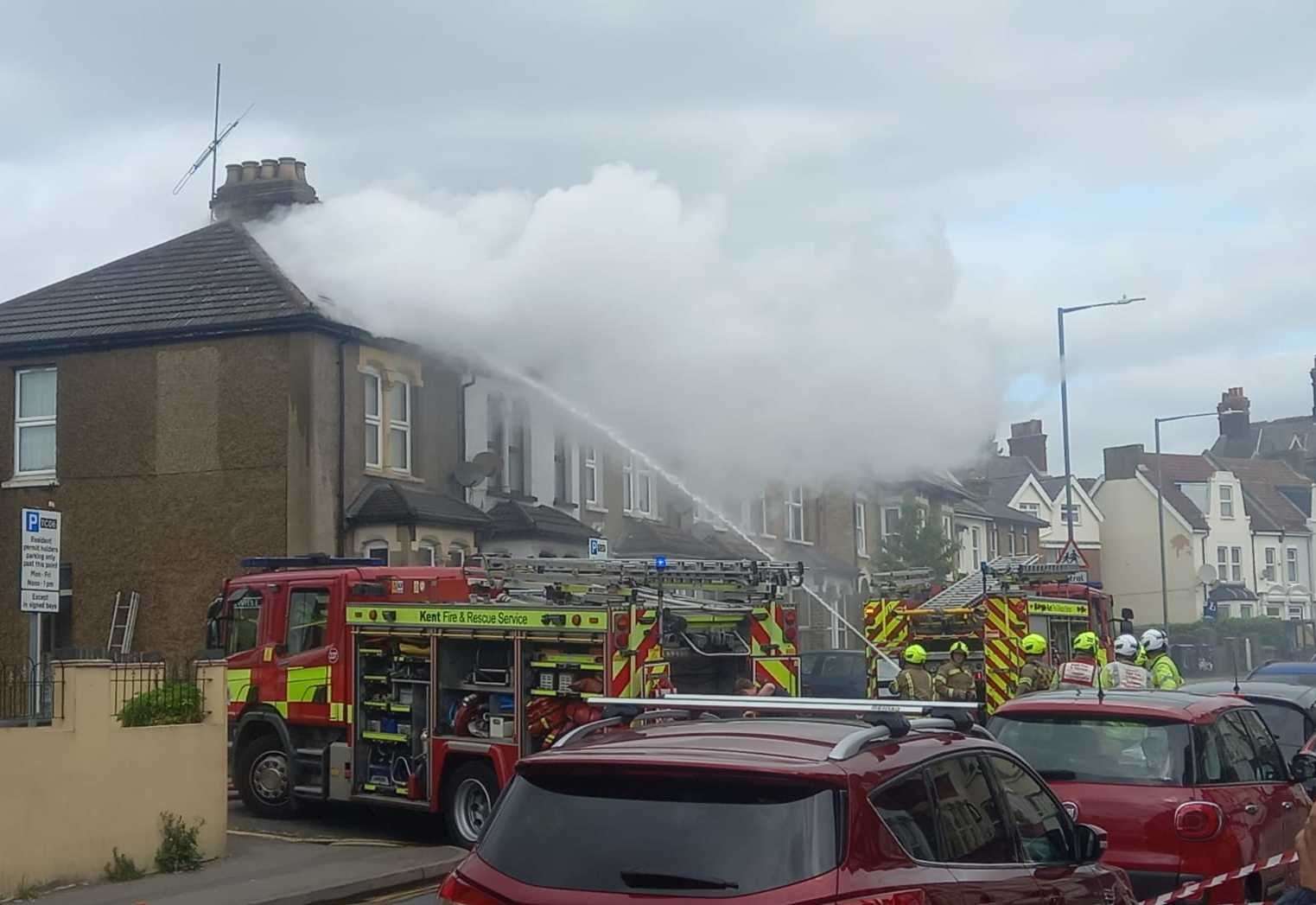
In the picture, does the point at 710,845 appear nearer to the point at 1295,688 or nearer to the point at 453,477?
the point at 1295,688

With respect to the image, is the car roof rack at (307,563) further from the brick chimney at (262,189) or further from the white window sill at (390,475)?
the brick chimney at (262,189)

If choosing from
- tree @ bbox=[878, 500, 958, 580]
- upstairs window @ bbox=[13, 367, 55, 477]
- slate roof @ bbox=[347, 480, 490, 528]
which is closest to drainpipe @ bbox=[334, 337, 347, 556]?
slate roof @ bbox=[347, 480, 490, 528]

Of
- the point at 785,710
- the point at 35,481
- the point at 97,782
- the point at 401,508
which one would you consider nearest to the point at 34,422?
the point at 35,481

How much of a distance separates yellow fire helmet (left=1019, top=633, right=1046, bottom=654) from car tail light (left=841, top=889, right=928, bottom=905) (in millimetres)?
13169

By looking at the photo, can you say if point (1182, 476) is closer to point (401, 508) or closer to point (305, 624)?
point (401, 508)

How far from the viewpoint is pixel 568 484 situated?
30.3 metres

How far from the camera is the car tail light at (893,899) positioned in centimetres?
462

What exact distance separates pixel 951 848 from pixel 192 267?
23.6 meters

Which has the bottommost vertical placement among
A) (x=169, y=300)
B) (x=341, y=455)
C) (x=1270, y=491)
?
(x=341, y=455)

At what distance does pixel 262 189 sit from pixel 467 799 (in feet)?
57.9

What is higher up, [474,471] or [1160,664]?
[474,471]

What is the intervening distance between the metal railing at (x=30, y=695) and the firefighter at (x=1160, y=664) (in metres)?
9.20

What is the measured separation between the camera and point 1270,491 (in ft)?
255

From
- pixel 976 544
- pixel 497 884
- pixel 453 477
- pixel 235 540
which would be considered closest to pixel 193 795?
pixel 497 884
